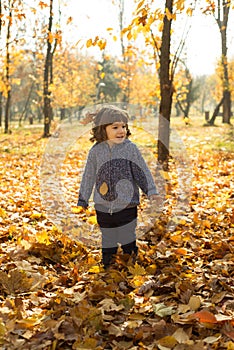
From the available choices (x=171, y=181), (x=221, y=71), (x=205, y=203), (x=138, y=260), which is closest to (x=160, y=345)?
(x=138, y=260)

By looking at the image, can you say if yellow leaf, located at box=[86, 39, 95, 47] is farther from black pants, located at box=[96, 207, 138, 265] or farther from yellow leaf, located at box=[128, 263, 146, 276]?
yellow leaf, located at box=[128, 263, 146, 276]

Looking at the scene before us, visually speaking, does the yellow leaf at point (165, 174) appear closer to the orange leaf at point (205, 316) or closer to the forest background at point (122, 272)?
the forest background at point (122, 272)

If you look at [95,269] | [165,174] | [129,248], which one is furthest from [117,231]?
[165,174]

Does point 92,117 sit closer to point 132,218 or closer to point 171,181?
point 132,218

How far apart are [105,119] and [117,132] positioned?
17 cm

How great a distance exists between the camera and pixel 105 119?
363 centimetres

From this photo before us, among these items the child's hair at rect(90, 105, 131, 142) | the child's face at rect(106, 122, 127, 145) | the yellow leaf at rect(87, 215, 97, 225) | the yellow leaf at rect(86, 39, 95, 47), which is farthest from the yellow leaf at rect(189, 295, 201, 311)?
the yellow leaf at rect(86, 39, 95, 47)

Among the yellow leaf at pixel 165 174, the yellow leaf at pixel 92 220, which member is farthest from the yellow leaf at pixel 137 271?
the yellow leaf at pixel 165 174

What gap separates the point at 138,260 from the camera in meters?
3.76

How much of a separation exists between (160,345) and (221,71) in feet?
65.4

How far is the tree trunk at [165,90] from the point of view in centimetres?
769

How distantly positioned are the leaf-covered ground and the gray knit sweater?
21.3 inches

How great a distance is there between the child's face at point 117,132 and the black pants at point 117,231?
0.66 meters

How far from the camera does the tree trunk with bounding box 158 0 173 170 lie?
25.2ft
